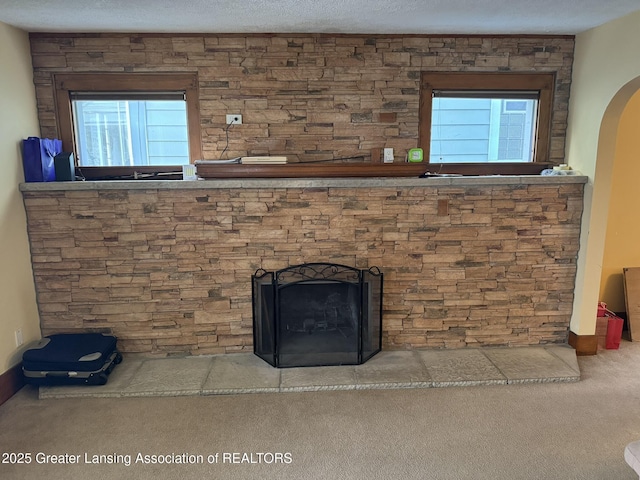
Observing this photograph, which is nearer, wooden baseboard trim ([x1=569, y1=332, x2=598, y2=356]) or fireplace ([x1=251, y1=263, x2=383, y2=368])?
fireplace ([x1=251, y1=263, x2=383, y2=368])

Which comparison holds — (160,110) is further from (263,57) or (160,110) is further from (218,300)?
(218,300)

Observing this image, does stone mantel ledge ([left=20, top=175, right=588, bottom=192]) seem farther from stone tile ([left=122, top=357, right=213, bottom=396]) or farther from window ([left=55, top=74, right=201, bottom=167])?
stone tile ([left=122, top=357, right=213, bottom=396])

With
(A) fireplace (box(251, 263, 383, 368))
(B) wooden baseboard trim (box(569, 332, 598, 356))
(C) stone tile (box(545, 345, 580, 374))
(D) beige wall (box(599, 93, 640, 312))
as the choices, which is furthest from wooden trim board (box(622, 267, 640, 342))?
(A) fireplace (box(251, 263, 383, 368))

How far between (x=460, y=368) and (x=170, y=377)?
6.52 ft

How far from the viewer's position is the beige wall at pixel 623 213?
364 cm

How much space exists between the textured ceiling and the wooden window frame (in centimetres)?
30

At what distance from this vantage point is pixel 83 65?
3.15m

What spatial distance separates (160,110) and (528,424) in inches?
127

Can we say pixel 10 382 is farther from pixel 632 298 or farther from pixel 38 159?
pixel 632 298

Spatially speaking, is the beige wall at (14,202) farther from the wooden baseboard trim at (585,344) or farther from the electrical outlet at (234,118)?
the wooden baseboard trim at (585,344)

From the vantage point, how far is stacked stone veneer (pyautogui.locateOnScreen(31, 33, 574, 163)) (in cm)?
315

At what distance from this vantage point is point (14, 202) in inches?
114

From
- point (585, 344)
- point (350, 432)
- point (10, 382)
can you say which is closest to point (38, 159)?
point (10, 382)

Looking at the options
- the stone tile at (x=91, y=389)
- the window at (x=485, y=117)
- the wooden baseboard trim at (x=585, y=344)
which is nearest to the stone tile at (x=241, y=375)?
the stone tile at (x=91, y=389)
